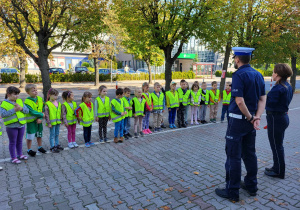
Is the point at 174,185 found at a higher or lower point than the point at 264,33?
lower

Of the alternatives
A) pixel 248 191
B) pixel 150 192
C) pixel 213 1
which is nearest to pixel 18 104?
pixel 150 192

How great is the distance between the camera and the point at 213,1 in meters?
10.7

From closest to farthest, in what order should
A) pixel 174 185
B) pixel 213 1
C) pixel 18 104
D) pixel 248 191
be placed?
pixel 248 191 < pixel 174 185 < pixel 18 104 < pixel 213 1

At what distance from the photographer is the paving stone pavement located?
3.59 meters

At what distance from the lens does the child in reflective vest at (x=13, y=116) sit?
486 cm

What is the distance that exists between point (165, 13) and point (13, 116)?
29.5ft

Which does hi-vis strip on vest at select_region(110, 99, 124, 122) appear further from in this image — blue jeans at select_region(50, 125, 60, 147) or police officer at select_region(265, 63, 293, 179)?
police officer at select_region(265, 63, 293, 179)

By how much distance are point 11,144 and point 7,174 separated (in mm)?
738

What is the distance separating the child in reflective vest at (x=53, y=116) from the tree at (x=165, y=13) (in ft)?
22.0

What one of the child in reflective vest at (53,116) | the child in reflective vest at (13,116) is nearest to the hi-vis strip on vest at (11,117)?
the child in reflective vest at (13,116)

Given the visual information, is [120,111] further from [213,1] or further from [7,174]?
[213,1]

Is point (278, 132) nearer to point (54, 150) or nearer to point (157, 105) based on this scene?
point (157, 105)

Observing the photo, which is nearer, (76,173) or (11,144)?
(76,173)

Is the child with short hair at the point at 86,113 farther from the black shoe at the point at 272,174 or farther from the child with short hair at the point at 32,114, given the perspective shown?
the black shoe at the point at 272,174
